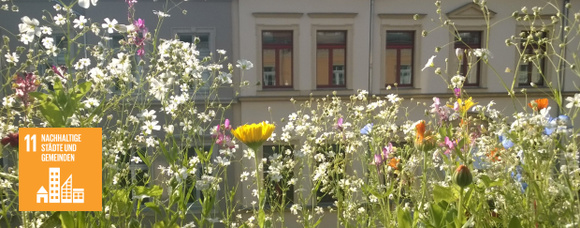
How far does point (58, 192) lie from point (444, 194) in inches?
19.3

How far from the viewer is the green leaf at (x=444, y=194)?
0.63m

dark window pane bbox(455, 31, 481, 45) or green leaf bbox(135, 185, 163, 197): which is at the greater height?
dark window pane bbox(455, 31, 481, 45)

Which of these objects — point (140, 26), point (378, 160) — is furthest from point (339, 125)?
point (140, 26)

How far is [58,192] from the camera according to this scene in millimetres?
616

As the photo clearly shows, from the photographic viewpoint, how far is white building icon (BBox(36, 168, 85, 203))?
0.61 meters

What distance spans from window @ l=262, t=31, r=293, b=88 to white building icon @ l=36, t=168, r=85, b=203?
3.82 metres

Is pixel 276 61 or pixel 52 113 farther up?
pixel 276 61

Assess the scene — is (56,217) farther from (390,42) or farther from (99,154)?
(390,42)

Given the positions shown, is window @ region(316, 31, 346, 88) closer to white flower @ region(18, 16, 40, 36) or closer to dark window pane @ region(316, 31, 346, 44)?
dark window pane @ region(316, 31, 346, 44)

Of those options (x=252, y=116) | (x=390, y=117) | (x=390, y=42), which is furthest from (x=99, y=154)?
(x=390, y=42)

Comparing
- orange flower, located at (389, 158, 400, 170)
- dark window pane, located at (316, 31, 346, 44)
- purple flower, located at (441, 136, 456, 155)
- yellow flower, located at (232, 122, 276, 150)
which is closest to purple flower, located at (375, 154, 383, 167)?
orange flower, located at (389, 158, 400, 170)

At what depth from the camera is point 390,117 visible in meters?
0.94

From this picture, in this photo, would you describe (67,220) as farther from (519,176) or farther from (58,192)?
(519,176)

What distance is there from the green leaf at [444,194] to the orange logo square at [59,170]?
428mm
